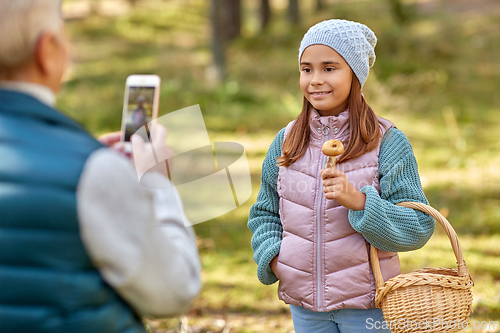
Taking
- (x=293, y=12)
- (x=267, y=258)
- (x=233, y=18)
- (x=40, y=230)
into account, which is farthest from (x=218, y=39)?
(x=40, y=230)

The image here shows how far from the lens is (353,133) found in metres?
2.09

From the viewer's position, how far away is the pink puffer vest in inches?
79.9

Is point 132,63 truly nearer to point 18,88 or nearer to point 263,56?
point 263,56

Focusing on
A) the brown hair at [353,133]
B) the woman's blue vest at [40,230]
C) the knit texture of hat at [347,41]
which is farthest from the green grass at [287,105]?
the woman's blue vest at [40,230]

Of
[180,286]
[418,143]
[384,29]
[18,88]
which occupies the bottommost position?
[418,143]

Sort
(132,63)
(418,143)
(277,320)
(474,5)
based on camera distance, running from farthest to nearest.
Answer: (474,5) < (132,63) < (418,143) < (277,320)

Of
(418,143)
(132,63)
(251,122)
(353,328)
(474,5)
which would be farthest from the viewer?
(474,5)

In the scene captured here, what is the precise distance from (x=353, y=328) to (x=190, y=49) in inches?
533

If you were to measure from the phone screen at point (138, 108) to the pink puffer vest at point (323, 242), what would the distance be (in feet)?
2.32

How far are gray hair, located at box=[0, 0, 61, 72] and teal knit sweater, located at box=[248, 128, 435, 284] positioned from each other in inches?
50.1

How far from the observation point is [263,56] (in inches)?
485

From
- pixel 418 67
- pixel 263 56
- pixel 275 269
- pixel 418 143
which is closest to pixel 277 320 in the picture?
pixel 275 269

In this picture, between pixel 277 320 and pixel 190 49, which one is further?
pixel 190 49

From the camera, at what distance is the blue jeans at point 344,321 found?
205 centimetres
